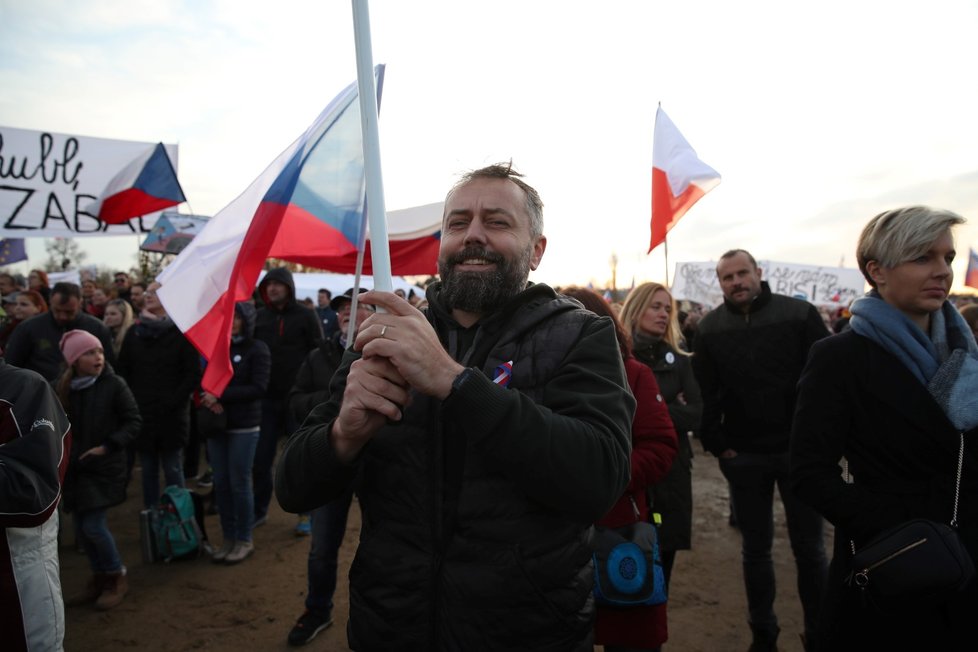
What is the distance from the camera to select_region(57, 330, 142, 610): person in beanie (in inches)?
162

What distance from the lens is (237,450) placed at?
486 cm

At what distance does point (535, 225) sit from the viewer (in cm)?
179

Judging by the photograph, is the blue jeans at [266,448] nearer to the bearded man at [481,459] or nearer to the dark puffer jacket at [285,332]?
the dark puffer jacket at [285,332]

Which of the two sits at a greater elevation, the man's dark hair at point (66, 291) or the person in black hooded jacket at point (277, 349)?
the man's dark hair at point (66, 291)

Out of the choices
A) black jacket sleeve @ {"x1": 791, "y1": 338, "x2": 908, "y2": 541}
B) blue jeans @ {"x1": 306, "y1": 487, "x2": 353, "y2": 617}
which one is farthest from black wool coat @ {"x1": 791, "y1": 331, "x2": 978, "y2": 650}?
blue jeans @ {"x1": 306, "y1": 487, "x2": 353, "y2": 617}

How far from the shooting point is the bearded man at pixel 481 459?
1285 millimetres

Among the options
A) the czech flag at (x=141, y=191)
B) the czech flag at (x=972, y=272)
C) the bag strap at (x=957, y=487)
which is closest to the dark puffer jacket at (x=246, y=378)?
the czech flag at (x=141, y=191)

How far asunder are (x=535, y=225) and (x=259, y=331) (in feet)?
16.2

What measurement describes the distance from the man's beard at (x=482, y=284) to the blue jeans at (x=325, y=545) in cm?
245

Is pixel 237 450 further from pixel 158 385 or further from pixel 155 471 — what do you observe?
pixel 158 385

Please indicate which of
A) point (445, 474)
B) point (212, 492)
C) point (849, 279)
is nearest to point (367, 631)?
point (445, 474)

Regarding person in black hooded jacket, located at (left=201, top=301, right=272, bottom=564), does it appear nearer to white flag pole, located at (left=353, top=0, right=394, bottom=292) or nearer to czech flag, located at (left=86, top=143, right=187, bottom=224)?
czech flag, located at (left=86, top=143, right=187, bottom=224)

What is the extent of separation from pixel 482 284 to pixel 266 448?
4581 millimetres

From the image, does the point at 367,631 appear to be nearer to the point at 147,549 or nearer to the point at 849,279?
the point at 147,549
